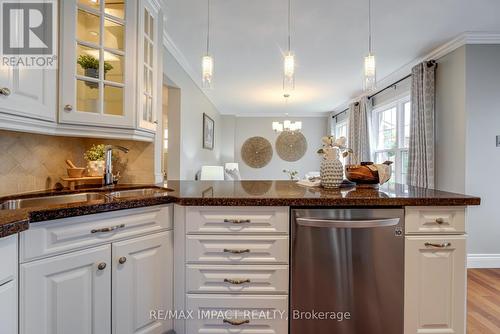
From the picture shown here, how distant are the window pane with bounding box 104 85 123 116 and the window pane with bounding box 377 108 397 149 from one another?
4319mm

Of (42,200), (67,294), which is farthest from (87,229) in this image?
(42,200)

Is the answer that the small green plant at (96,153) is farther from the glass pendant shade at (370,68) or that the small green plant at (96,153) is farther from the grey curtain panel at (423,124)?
the grey curtain panel at (423,124)

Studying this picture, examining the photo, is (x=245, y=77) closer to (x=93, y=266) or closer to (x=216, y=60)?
(x=216, y=60)

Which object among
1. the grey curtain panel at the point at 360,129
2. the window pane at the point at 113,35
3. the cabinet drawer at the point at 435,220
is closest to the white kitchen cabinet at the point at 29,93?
the window pane at the point at 113,35

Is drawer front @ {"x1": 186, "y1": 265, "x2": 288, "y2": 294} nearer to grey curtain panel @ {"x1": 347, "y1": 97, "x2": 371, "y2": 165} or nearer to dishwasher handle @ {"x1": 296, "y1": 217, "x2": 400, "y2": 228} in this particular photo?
dishwasher handle @ {"x1": 296, "y1": 217, "x2": 400, "y2": 228}

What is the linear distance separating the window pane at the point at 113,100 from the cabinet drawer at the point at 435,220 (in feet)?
6.13

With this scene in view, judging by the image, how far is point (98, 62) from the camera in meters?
1.65

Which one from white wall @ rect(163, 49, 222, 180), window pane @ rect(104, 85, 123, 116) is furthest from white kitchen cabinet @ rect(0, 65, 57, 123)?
white wall @ rect(163, 49, 222, 180)

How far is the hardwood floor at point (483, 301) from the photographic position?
6.06 feet

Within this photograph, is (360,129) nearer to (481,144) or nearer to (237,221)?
(481,144)

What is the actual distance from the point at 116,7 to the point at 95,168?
111 cm

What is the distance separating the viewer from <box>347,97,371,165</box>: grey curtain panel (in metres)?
5.02

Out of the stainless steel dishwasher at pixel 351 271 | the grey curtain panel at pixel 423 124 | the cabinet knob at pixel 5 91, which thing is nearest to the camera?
the cabinet knob at pixel 5 91

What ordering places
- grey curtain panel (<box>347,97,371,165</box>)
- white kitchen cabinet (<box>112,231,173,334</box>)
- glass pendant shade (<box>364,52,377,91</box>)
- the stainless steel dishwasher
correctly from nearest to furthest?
white kitchen cabinet (<box>112,231,173,334</box>)
the stainless steel dishwasher
glass pendant shade (<box>364,52,377,91</box>)
grey curtain panel (<box>347,97,371,165</box>)
